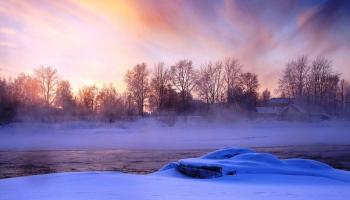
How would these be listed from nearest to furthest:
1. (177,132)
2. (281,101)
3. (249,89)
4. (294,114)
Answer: (177,132) → (294,114) → (249,89) → (281,101)

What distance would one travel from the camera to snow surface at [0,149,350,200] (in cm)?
596

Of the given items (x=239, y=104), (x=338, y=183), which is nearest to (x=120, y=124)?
(x=239, y=104)

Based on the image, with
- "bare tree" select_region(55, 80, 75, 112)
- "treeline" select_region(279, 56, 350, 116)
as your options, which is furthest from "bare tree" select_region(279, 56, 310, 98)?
"bare tree" select_region(55, 80, 75, 112)

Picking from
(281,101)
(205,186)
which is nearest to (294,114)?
(281,101)

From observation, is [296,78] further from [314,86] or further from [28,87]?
[28,87]

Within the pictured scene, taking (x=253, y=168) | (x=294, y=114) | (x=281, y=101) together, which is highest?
(x=281, y=101)

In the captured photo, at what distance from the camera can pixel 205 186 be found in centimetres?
744

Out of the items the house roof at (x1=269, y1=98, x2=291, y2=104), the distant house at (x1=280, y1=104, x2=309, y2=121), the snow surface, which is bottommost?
the snow surface

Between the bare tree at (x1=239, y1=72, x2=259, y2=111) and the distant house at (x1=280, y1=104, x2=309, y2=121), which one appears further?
the bare tree at (x1=239, y1=72, x2=259, y2=111)

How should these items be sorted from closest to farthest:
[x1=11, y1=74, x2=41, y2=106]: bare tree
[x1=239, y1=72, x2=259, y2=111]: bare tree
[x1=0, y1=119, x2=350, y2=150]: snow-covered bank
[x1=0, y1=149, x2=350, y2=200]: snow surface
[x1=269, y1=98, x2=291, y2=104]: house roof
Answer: [x1=0, y1=149, x2=350, y2=200]: snow surface → [x1=0, y1=119, x2=350, y2=150]: snow-covered bank → [x1=11, y1=74, x2=41, y2=106]: bare tree → [x1=239, y1=72, x2=259, y2=111]: bare tree → [x1=269, y1=98, x2=291, y2=104]: house roof

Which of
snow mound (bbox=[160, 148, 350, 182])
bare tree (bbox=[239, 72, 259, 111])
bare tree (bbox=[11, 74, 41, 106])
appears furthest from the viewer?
bare tree (bbox=[239, 72, 259, 111])

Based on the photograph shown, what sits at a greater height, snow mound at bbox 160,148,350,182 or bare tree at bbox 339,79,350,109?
bare tree at bbox 339,79,350,109

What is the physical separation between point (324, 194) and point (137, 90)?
200ft

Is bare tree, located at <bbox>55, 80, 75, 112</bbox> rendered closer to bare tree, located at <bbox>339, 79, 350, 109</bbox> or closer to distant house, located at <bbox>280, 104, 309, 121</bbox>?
distant house, located at <bbox>280, 104, 309, 121</bbox>
